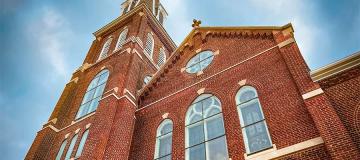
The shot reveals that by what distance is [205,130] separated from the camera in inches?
476

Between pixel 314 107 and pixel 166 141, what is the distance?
618 cm

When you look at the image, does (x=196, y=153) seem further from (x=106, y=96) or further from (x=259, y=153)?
(x=106, y=96)

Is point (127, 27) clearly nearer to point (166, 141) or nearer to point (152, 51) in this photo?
point (152, 51)

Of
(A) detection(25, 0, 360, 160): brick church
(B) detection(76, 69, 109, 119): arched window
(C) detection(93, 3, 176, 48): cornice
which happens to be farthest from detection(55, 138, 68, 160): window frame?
(C) detection(93, 3, 176, 48): cornice

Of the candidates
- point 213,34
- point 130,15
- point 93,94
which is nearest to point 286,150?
point 213,34

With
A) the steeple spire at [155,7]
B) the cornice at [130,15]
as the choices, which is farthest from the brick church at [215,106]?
the steeple spire at [155,7]

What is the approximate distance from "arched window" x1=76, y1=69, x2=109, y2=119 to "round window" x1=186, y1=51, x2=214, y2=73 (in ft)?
18.4

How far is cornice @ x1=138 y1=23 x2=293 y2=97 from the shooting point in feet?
45.9

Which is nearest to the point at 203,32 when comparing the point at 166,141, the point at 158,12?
the point at 166,141

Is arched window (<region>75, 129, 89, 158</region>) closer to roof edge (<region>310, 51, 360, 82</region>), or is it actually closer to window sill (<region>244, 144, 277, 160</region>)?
window sill (<region>244, 144, 277, 160</region>)

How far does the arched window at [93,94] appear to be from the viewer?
17.5m

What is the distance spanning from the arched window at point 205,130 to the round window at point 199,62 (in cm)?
224

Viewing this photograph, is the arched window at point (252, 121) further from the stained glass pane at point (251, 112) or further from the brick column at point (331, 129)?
the brick column at point (331, 129)

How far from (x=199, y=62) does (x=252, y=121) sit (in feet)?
18.4
